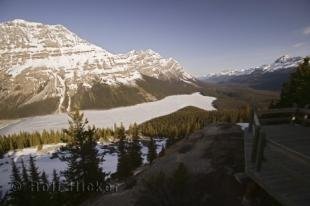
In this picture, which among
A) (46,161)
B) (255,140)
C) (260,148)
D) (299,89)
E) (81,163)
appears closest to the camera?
(260,148)

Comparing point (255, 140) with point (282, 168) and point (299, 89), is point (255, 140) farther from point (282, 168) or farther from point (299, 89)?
point (299, 89)

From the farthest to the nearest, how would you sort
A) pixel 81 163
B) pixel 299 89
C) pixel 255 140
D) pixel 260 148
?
pixel 299 89 → pixel 81 163 → pixel 255 140 → pixel 260 148

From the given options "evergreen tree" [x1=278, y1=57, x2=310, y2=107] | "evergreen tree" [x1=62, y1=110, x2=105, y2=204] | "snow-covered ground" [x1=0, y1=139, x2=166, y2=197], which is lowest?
"snow-covered ground" [x1=0, y1=139, x2=166, y2=197]

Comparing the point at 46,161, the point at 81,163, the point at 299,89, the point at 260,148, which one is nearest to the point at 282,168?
the point at 260,148

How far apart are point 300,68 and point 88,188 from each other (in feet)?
114

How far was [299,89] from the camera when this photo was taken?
133ft

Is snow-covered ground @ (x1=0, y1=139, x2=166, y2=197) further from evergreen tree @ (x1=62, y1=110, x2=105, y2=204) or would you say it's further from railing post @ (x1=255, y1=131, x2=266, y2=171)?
railing post @ (x1=255, y1=131, x2=266, y2=171)

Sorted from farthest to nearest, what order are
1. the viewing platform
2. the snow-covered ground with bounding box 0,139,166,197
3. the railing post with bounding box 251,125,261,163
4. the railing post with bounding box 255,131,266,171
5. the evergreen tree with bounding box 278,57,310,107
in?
the snow-covered ground with bounding box 0,139,166,197
the evergreen tree with bounding box 278,57,310,107
the railing post with bounding box 251,125,261,163
the railing post with bounding box 255,131,266,171
the viewing platform

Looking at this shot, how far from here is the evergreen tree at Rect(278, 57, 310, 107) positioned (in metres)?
39.5

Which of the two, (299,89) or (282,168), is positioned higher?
(299,89)

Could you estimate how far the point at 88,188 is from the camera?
3247cm

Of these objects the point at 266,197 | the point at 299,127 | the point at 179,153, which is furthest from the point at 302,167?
the point at 179,153

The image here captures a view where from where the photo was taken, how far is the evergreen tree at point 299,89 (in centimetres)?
3950

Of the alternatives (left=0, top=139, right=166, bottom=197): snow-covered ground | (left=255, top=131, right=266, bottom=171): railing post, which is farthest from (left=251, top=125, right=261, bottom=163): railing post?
(left=0, top=139, right=166, bottom=197): snow-covered ground
